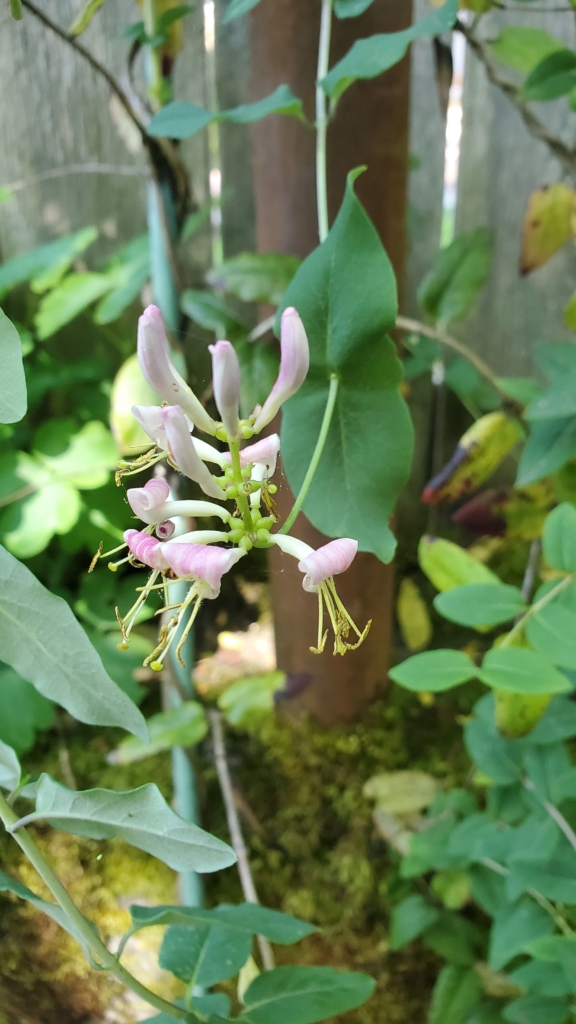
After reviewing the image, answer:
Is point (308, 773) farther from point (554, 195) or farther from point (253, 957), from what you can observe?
point (554, 195)

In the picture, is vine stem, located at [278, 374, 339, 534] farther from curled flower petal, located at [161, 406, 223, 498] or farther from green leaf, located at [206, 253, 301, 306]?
green leaf, located at [206, 253, 301, 306]

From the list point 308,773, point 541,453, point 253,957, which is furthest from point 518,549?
point 253,957

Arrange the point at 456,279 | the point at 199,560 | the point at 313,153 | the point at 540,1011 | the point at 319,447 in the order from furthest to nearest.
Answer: the point at 456,279 → the point at 313,153 → the point at 540,1011 → the point at 319,447 → the point at 199,560

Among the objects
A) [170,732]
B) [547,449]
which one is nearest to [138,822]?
[170,732]

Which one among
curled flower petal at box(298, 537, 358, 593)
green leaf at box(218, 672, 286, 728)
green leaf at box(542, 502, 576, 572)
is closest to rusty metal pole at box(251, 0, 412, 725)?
green leaf at box(218, 672, 286, 728)

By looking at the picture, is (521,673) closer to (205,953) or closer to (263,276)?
(205,953)
